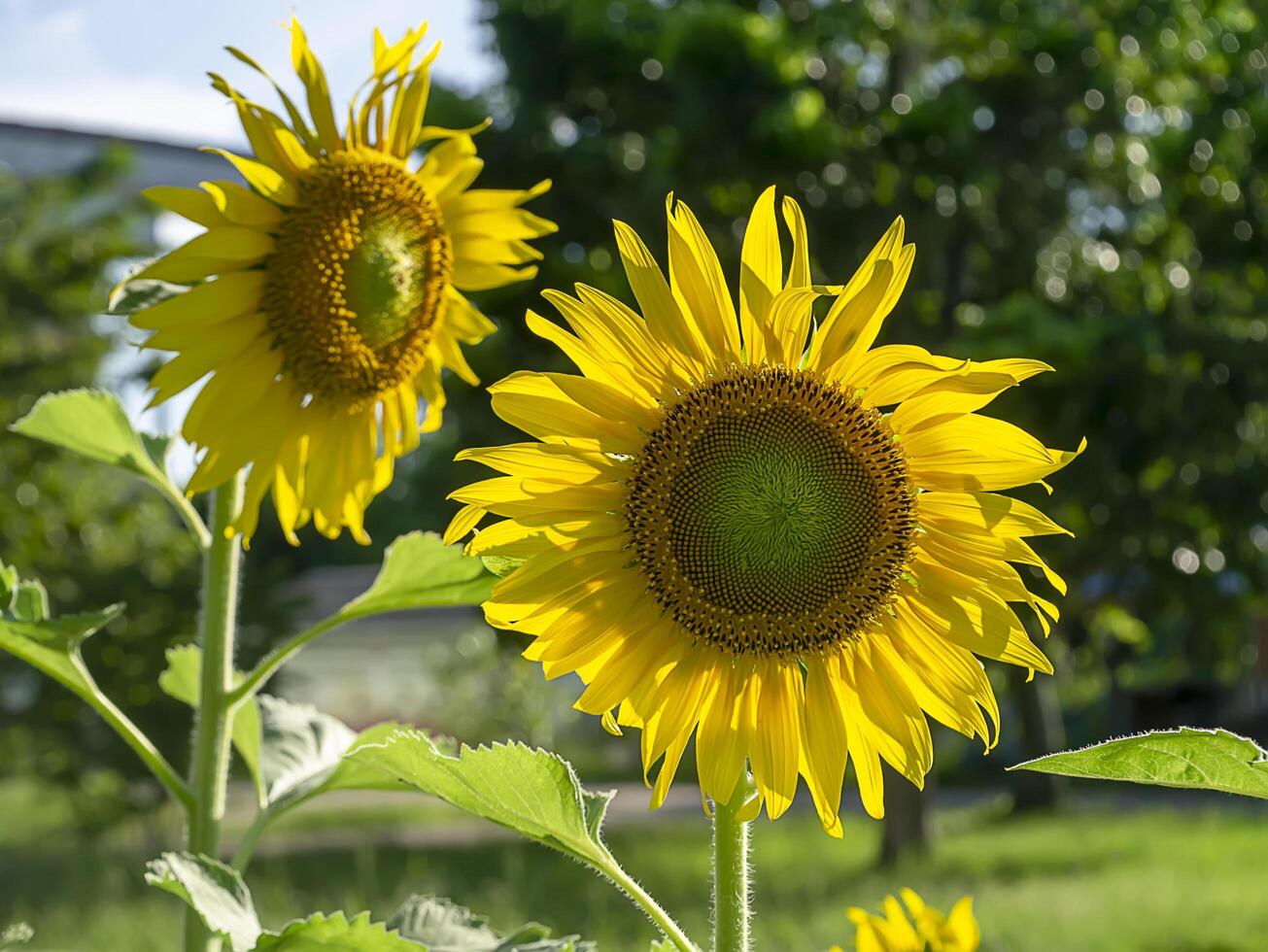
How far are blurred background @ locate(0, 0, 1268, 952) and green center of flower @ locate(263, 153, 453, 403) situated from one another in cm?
727

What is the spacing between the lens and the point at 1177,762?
2.74 feet

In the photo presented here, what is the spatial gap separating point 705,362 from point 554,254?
1021 centimetres

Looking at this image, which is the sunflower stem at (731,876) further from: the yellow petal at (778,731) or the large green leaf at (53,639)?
the large green leaf at (53,639)

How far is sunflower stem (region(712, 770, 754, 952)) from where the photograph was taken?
37.0 inches

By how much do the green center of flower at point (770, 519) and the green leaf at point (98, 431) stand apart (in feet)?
1.75

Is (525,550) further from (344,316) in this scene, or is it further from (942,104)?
(942,104)

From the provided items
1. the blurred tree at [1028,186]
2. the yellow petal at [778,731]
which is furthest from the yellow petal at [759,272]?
the blurred tree at [1028,186]

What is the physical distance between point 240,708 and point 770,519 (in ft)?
2.11

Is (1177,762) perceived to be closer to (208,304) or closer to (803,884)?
(208,304)

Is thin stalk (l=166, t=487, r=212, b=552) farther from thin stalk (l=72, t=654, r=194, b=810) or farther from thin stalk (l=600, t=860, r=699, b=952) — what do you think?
thin stalk (l=600, t=860, r=699, b=952)

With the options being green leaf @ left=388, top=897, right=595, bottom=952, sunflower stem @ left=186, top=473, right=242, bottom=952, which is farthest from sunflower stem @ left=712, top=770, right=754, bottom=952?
sunflower stem @ left=186, top=473, right=242, bottom=952

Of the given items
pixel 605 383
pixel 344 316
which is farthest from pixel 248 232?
pixel 605 383

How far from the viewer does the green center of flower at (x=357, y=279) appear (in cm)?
Result: 140

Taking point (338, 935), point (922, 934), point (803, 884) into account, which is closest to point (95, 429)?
point (338, 935)
